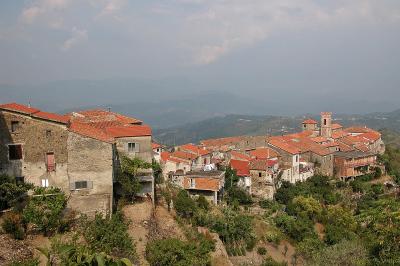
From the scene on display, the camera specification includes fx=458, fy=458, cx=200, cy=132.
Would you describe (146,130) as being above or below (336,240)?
above

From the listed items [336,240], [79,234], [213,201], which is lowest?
[336,240]

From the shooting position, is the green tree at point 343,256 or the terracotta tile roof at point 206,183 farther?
the terracotta tile roof at point 206,183

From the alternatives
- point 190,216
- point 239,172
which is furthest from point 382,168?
point 190,216

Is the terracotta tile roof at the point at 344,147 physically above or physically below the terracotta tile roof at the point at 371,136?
below

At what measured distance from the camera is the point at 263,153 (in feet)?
162

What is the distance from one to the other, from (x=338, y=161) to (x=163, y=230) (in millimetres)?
35051

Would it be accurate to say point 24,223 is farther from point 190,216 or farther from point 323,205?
point 323,205

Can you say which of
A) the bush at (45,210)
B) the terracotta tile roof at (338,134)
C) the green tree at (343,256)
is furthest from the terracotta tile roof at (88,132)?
the terracotta tile roof at (338,134)

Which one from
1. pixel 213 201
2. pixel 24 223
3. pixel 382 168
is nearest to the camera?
pixel 24 223

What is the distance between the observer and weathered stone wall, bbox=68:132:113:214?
24.4 meters

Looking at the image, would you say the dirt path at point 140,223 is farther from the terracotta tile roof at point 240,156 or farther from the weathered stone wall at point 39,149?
the terracotta tile roof at point 240,156

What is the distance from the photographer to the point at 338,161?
55406 millimetres

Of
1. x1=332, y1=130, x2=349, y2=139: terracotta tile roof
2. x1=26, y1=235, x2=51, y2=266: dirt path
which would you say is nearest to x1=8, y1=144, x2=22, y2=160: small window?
x1=26, y1=235, x2=51, y2=266: dirt path

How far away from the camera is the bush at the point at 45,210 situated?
70.0 feet
